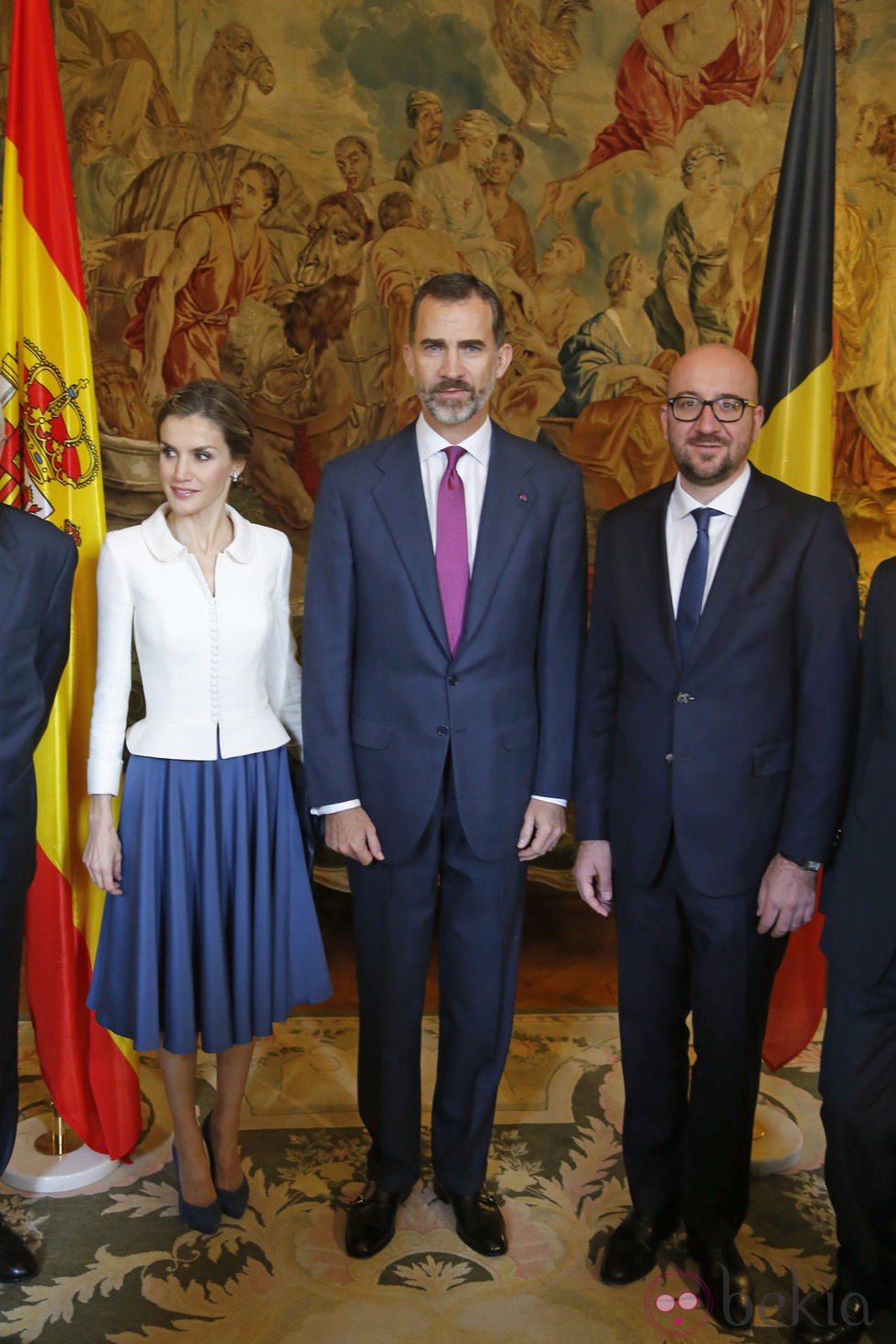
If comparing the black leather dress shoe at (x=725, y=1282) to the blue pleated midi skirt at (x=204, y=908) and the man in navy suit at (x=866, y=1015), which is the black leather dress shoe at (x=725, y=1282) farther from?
the blue pleated midi skirt at (x=204, y=908)

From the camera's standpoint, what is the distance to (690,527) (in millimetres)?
2789

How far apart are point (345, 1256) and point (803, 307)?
10.3 ft

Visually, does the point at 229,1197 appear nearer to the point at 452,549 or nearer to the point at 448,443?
the point at 452,549

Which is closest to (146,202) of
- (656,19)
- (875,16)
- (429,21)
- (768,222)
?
(429,21)

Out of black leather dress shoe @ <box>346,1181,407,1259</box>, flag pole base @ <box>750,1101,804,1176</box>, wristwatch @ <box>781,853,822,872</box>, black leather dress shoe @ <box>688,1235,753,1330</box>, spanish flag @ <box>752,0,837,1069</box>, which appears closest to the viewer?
wristwatch @ <box>781,853,822,872</box>

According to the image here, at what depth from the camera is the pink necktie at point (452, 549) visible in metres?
2.84

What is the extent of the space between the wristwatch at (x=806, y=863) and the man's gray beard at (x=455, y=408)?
1312 millimetres

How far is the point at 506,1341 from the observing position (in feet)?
8.94

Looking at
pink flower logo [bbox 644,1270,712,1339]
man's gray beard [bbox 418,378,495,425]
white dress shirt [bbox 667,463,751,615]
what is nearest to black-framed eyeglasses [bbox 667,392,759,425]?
white dress shirt [bbox 667,463,751,615]

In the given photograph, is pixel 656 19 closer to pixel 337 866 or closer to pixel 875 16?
pixel 875 16

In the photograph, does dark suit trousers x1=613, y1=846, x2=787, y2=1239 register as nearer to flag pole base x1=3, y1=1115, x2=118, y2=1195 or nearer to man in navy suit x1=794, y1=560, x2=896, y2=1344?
man in navy suit x1=794, y1=560, x2=896, y2=1344

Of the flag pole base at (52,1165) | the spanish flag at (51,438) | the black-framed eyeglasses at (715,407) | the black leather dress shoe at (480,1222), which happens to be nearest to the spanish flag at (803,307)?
the black-framed eyeglasses at (715,407)

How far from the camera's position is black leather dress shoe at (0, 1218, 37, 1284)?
2.90 meters

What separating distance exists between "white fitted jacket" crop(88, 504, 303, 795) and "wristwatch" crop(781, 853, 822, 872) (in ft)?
4.40
